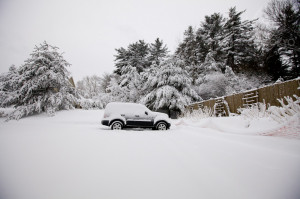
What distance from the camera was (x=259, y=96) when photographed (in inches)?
330

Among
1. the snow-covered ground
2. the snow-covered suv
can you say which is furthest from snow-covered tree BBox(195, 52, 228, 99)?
the snow-covered ground

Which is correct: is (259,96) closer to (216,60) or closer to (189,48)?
(216,60)

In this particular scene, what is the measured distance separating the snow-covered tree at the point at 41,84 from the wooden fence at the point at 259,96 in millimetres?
13895

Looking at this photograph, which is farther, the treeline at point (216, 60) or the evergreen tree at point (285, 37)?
the treeline at point (216, 60)

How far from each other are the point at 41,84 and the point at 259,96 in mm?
17434

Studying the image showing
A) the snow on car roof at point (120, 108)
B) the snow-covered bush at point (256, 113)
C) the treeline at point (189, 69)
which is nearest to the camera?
the snow-covered bush at point (256, 113)

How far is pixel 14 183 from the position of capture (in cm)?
161

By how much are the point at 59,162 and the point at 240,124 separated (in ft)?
19.0

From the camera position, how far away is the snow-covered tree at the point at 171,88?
16016 millimetres

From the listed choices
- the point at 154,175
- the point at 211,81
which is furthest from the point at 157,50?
the point at 154,175

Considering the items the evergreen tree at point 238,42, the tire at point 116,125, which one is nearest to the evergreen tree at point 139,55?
the evergreen tree at point 238,42

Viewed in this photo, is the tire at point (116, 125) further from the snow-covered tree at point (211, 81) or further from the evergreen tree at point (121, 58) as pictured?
the evergreen tree at point (121, 58)

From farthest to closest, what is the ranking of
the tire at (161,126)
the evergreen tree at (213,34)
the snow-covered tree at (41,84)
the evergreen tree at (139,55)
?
the evergreen tree at (139,55) < the evergreen tree at (213,34) < the snow-covered tree at (41,84) < the tire at (161,126)

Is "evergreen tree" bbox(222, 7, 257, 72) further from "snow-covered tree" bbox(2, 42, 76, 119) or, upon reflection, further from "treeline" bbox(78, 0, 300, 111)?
"snow-covered tree" bbox(2, 42, 76, 119)
